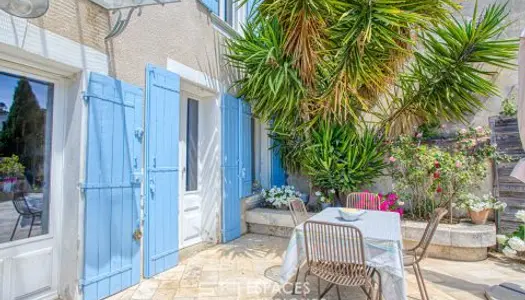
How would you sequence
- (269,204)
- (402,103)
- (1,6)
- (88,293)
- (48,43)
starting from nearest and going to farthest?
(1,6) → (48,43) → (88,293) → (402,103) → (269,204)

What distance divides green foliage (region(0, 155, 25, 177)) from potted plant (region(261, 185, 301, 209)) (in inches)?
175

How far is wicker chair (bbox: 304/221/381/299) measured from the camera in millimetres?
2504

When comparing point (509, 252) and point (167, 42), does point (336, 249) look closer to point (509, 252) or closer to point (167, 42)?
point (167, 42)

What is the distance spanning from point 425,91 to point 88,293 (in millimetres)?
5780

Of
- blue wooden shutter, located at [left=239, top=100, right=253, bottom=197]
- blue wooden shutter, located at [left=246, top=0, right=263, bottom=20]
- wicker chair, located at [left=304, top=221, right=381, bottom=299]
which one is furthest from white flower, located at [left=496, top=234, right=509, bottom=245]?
blue wooden shutter, located at [left=246, top=0, right=263, bottom=20]

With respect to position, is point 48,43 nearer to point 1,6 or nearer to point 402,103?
point 1,6

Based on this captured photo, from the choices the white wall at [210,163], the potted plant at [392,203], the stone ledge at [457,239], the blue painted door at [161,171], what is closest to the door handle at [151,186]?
the blue painted door at [161,171]

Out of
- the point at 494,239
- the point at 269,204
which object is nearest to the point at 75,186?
the point at 269,204

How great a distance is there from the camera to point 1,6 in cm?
219

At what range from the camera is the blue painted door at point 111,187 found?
305cm

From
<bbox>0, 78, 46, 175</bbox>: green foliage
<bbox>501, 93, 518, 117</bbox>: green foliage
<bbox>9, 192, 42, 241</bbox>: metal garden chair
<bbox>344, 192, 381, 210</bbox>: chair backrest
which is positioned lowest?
<bbox>344, 192, 381, 210</bbox>: chair backrest

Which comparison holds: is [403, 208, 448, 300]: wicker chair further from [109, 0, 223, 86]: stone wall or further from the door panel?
[109, 0, 223, 86]: stone wall

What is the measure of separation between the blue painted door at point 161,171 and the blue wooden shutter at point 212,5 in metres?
1.58

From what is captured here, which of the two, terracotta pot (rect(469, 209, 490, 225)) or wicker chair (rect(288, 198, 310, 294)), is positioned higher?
wicker chair (rect(288, 198, 310, 294))
